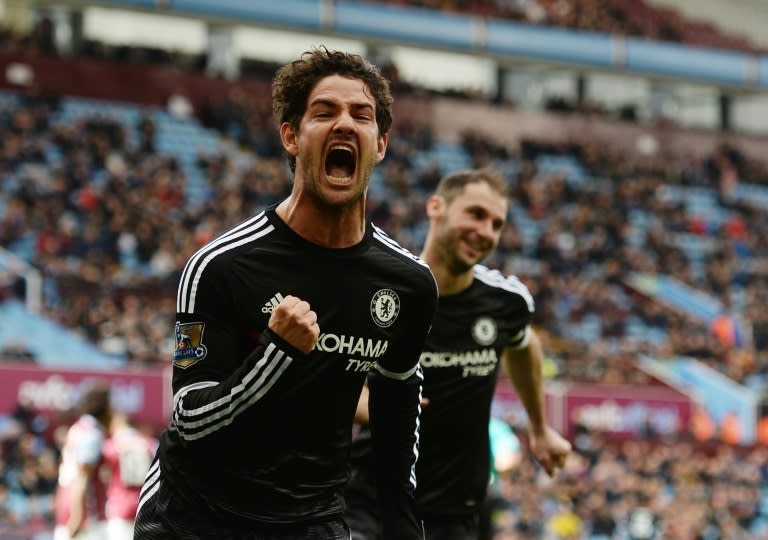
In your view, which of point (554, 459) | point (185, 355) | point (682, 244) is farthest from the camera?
point (682, 244)

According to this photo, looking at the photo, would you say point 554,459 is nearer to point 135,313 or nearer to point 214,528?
point 214,528

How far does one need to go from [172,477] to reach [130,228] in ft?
69.1

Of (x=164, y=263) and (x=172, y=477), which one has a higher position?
(x=172, y=477)

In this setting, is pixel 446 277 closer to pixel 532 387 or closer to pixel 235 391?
pixel 532 387

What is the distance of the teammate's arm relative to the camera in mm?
6046

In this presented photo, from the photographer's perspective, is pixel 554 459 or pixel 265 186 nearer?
pixel 554 459

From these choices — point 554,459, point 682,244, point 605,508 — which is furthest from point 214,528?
point 682,244

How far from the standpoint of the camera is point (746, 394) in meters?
28.0

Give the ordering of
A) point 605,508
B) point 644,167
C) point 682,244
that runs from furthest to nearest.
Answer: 1. point 644,167
2. point 682,244
3. point 605,508

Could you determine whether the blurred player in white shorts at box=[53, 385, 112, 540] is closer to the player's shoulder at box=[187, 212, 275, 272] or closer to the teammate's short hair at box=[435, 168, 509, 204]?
the teammate's short hair at box=[435, 168, 509, 204]

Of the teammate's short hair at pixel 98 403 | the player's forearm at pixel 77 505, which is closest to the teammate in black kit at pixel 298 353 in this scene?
the teammate's short hair at pixel 98 403

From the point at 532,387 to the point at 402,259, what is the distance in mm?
2431

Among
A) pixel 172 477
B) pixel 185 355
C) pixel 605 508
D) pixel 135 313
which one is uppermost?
pixel 185 355

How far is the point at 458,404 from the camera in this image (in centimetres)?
577
